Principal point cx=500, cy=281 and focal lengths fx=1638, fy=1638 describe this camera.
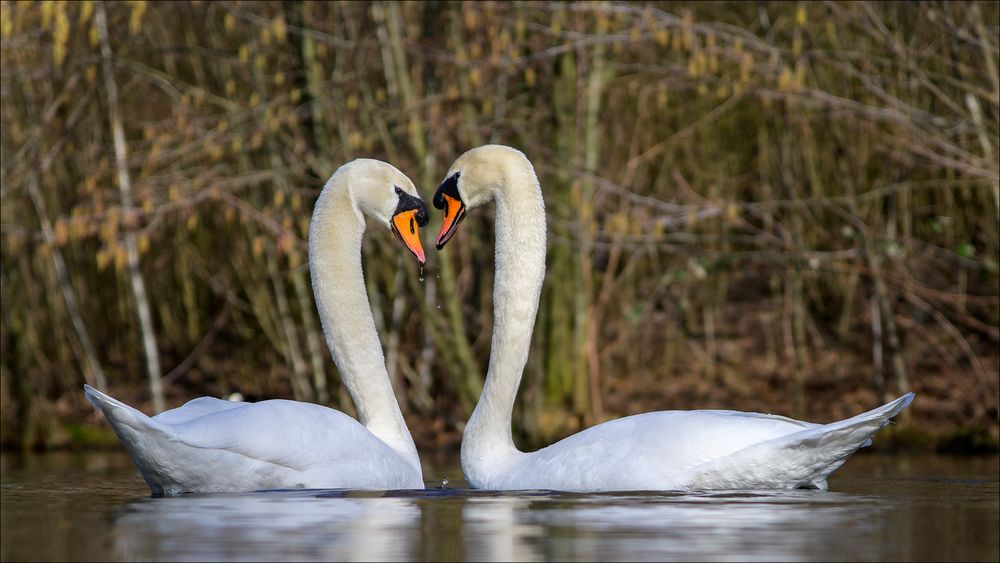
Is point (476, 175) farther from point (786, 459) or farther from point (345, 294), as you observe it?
point (786, 459)

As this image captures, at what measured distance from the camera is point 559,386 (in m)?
13.4

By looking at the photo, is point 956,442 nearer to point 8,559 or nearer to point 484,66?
point 484,66

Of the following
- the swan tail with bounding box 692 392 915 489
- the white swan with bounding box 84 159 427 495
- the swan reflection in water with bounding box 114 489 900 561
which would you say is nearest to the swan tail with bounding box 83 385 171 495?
the white swan with bounding box 84 159 427 495

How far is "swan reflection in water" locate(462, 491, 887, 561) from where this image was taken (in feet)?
16.7

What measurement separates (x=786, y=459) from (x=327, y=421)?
6.89ft

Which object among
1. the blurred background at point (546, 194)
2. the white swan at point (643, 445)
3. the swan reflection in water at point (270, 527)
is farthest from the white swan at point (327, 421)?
the blurred background at point (546, 194)

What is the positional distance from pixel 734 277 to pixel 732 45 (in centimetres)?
508

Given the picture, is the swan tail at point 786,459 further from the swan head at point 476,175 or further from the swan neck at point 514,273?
the swan head at point 476,175

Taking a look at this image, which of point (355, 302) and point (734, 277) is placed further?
point (734, 277)

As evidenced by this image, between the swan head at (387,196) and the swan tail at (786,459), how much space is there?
6.83 ft

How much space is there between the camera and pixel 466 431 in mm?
8125

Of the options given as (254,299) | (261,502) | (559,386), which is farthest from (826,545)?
(254,299)

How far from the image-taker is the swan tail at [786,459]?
714cm

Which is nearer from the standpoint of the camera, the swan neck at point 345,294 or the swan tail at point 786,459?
the swan tail at point 786,459
